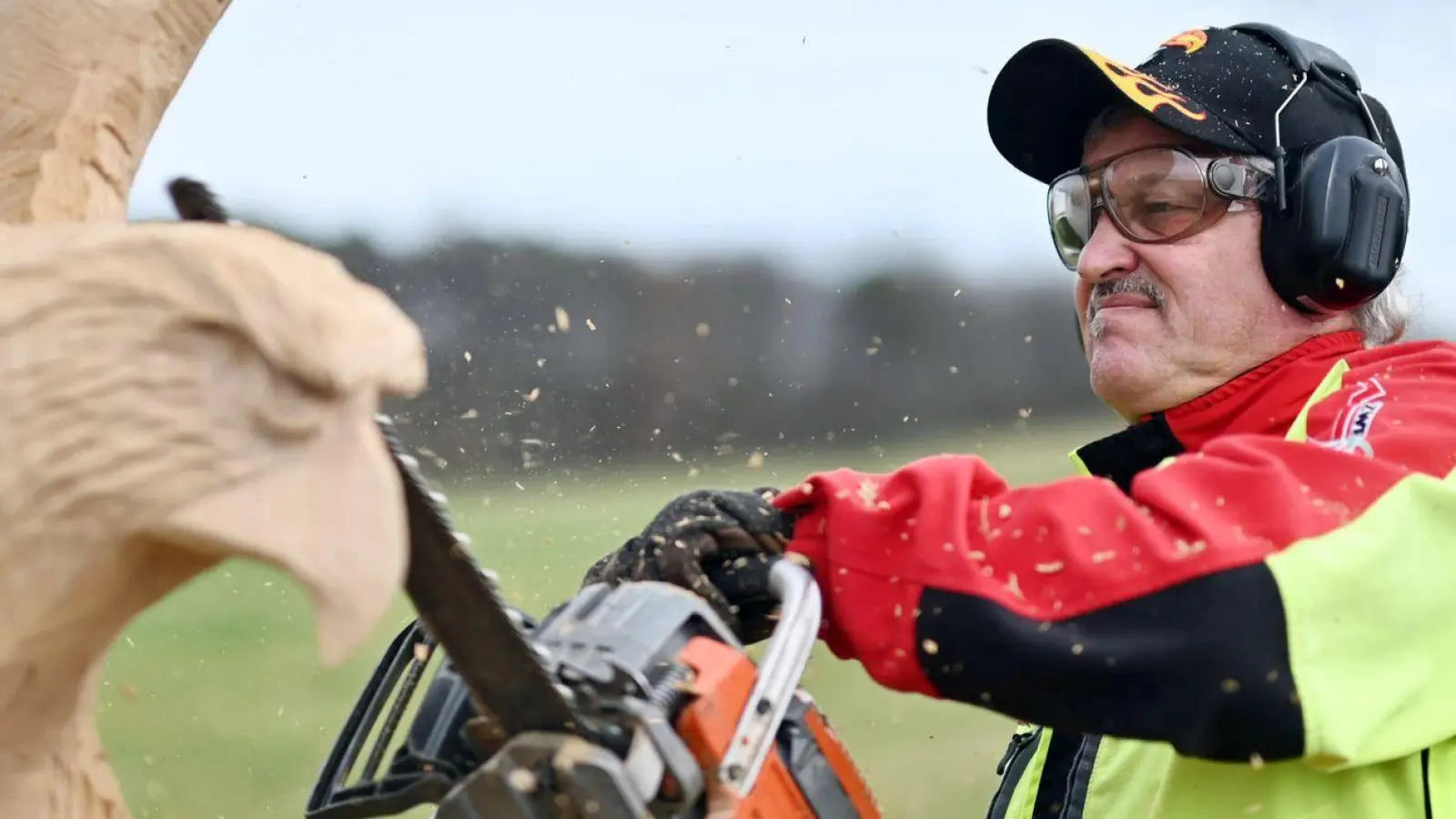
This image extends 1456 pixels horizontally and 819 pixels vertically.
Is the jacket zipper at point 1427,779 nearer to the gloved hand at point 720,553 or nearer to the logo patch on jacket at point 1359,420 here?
the logo patch on jacket at point 1359,420

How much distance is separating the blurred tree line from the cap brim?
3299 mm

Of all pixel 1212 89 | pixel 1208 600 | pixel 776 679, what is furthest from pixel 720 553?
pixel 1212 89

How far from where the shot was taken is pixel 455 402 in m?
5.76

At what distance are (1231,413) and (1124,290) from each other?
9.7 inches

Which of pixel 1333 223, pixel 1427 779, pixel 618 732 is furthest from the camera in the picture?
pixel 1333 223

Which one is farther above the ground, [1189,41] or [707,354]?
[1189,41]

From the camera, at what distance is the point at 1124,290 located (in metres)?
1.81

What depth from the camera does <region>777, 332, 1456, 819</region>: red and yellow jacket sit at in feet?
3.63

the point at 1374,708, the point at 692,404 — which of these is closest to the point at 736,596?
the point at 1374,708

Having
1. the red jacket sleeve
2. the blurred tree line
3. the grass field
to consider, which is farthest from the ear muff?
the blurred tree line

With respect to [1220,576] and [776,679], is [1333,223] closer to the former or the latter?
[1220,576]

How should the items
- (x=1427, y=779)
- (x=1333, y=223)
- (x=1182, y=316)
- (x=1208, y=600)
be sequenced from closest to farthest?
(x=1208, y=600) < (x=1427, y=779) < (x=1333, y=223) < (x=1182, y=316)

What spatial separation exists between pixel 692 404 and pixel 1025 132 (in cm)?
1308

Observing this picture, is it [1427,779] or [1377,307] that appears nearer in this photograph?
[1427,779]
